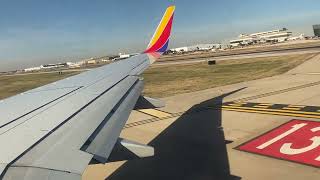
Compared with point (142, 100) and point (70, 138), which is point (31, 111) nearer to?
point (70, 138)

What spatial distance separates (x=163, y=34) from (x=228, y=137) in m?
6.65

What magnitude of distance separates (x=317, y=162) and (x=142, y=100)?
Answer: 7.09 metres

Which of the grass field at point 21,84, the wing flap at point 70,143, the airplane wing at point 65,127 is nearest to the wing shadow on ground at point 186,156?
the airplane wing at point 65,127

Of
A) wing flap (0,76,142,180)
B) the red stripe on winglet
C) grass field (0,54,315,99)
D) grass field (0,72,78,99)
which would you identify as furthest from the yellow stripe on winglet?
grass field (0,72,78,99)

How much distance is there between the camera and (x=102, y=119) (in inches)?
272

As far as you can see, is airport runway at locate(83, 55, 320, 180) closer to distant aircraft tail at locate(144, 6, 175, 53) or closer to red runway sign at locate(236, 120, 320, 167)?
red runway sign at locate(236, 120, 320, 167)

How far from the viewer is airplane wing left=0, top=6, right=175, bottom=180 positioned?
14.9ft

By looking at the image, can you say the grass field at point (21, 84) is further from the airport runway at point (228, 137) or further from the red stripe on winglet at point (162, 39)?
the red stripe on winglet at point (162, 39)

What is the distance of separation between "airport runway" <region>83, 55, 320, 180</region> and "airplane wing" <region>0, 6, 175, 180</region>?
13.1ft

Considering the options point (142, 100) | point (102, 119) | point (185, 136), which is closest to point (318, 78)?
point (185, 136)

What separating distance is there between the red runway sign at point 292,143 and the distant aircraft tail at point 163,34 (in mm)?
5657

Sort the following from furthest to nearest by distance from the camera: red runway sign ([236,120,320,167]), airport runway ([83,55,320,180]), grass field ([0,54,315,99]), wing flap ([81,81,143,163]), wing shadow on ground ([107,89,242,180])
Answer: grass field ([0,54,315,99]), red runway sign ([236,120,320,167]), airport runway ([83,55,320,180]), wing shadow on ground ([107,89,242,180]), wing flap ([81,81,143,163])

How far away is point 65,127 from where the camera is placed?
6.13 m

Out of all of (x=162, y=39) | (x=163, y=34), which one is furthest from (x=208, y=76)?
(x=163, y=34)
